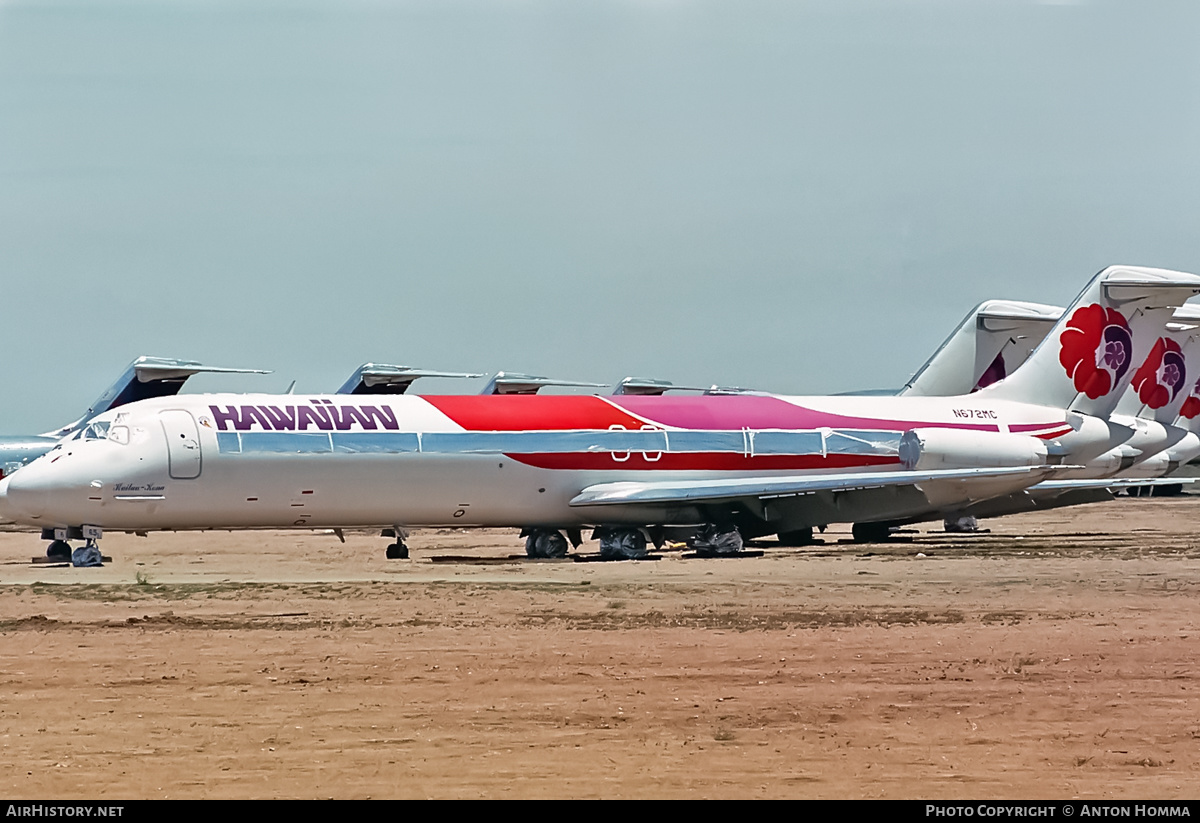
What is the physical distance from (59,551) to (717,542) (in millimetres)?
16265

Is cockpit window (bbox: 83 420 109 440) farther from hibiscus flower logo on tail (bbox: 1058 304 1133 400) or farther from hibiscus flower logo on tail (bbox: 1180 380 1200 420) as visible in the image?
hibiscus flower logo on tail (bbox: 1180 380 1200 420)

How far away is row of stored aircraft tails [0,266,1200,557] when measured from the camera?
3784 cm

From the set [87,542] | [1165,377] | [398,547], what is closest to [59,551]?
[87,542]

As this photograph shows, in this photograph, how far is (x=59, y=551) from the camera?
4088cm

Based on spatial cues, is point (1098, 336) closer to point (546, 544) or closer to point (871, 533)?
point (871, 533)

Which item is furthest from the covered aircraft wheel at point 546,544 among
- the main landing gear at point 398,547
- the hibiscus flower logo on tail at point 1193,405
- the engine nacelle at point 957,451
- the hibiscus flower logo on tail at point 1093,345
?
the hibiscus flower logo on tail at point 1193,405

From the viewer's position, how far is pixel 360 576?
34688 mm

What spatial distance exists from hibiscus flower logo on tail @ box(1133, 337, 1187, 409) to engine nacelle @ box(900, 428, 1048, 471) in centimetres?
646

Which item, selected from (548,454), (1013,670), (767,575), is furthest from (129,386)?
(1013,670)

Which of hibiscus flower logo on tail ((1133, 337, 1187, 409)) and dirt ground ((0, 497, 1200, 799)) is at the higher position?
hibiscus flower logo on tail ((1133, 337, 1187, 409))

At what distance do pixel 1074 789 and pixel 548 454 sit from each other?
30.7 m

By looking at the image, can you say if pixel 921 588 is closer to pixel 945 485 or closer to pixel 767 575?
pixel 767 575

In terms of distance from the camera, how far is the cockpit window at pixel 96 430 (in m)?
37.8

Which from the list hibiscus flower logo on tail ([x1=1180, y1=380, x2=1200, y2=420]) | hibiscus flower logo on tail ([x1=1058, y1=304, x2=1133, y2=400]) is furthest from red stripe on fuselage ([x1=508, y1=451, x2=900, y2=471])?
hibiscus flower logo on tail ([x1=1180, y1=380, x2=1200, y2=420])
